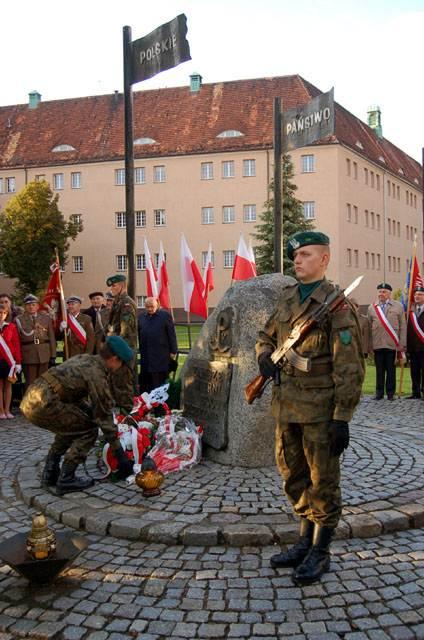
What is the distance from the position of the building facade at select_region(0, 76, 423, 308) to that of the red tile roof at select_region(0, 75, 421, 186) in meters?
0.10

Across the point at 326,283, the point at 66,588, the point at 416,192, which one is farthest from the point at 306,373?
the point at 416,192

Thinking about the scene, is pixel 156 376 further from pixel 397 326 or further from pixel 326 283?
pixel 326 283

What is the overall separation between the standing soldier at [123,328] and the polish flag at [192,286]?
2729mm

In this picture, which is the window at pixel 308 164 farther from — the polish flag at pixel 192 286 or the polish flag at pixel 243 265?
the polish flag at pixel 192 286

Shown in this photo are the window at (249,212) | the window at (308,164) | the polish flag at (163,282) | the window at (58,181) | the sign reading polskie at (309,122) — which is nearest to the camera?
the sign reading polskie at (309,122)

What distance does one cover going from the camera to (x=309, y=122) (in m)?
8.38

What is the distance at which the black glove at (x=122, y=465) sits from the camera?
592 cm

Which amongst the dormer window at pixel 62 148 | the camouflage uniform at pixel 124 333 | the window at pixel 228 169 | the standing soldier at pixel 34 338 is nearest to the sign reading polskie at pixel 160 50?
the camouflage uniform at pixel 124 333

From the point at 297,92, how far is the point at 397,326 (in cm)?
4452

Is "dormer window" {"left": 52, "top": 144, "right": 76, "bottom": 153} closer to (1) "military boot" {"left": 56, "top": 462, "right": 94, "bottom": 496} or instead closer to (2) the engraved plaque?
(2) the engraved plaque

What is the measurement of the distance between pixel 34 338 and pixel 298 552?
7534 millimetres

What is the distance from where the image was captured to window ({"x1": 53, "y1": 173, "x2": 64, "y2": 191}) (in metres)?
54.8

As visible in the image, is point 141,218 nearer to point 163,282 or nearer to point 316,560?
point 163,282

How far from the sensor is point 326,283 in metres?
4.21
